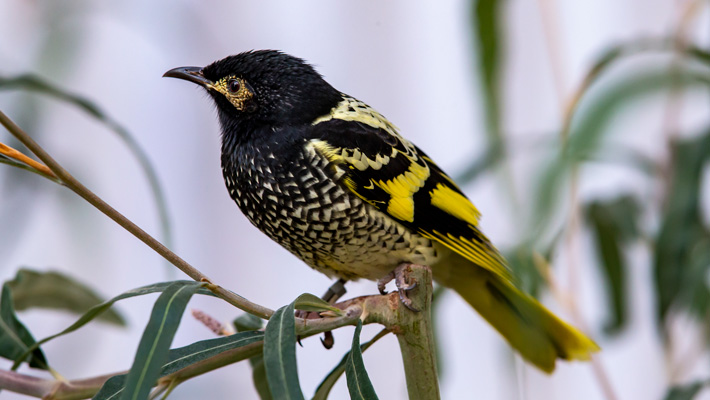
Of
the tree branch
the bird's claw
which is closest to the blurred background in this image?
the bird's claw

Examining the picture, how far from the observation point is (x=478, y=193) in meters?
2.96

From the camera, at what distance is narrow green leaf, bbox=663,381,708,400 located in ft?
4.56

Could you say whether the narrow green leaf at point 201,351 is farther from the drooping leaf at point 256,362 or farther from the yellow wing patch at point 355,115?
the yellow wing patch at point 355,115

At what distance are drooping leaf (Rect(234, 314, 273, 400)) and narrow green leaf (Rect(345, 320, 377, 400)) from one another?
11.7 inches

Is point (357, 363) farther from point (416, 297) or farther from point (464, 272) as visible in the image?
point (464, 272)

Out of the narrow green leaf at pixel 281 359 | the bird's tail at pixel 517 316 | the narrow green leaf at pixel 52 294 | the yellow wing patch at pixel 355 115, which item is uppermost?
the yellow wing patch at pixel 355 115

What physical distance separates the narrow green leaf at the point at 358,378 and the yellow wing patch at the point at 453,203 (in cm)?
56

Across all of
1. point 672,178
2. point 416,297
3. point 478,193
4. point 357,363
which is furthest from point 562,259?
point 357,363

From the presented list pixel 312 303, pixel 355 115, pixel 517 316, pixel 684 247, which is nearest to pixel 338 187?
pixel 355 115

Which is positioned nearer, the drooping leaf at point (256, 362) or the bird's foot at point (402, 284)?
the bird's foot at point (402, 284)

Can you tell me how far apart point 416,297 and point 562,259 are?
1.50 meters

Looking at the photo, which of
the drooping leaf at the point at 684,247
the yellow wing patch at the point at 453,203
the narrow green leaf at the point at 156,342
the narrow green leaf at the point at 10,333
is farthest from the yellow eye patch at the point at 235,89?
the drooping leaf at the point at 684,247

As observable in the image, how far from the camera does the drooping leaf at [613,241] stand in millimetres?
1776

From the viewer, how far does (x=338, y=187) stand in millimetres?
1292
